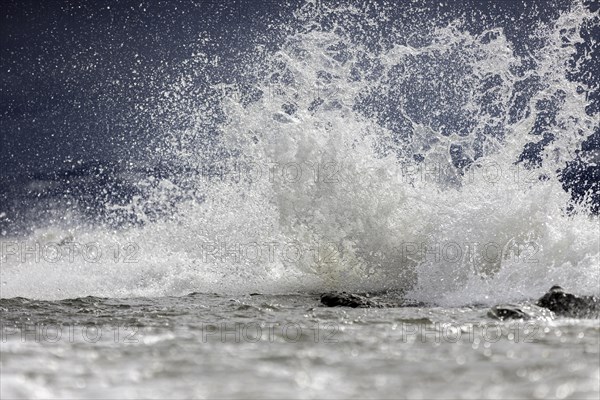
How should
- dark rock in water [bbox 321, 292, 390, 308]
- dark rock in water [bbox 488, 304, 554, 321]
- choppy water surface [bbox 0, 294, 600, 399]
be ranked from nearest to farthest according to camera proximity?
choppy water surface [bbox 0, 294, 600, 399] → dark rock in water [bbox 488, 304, 554, 321] → dark rock in water [bbox 321, 292, 390, 308]

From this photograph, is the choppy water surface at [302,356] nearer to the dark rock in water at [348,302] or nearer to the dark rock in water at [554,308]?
the dark rock in water at [554,308]

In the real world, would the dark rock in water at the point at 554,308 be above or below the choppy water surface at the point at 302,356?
above

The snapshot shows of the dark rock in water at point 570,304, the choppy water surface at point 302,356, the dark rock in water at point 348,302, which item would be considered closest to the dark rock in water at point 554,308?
the dark rock in water at point 570,304

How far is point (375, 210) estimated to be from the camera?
28.7 feet

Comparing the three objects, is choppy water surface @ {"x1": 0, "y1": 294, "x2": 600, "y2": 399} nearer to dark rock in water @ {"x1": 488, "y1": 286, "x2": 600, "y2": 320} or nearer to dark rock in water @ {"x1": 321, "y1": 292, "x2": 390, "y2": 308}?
dark rock in water @ {"x1": 488, "y1": 286, "x2": 600, "y2": 320}

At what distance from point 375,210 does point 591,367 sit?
6.21m

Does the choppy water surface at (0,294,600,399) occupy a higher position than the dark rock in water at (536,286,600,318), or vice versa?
the dark rock in water at (536,286,600,318)

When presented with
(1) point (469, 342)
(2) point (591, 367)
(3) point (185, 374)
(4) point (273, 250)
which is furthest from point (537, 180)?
(3) point (185, 374)

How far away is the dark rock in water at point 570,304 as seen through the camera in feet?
14.9

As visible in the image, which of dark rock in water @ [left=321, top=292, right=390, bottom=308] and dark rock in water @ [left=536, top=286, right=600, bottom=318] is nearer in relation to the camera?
dark rock in water @ [left=536, top=286, right=600, bottom=318]

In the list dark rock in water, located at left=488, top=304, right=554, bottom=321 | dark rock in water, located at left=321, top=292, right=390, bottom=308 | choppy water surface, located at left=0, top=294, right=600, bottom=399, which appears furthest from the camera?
dark rock in water, located at left=321, top=292, right=390, bottom=308

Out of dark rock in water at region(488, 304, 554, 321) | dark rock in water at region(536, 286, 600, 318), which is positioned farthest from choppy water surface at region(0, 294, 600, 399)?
dark rock in water at region(536, 286, 600, 318)

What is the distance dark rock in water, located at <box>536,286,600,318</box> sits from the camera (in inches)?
179

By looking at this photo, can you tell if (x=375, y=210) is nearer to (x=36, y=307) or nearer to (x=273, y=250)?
(x=273, y=250)
